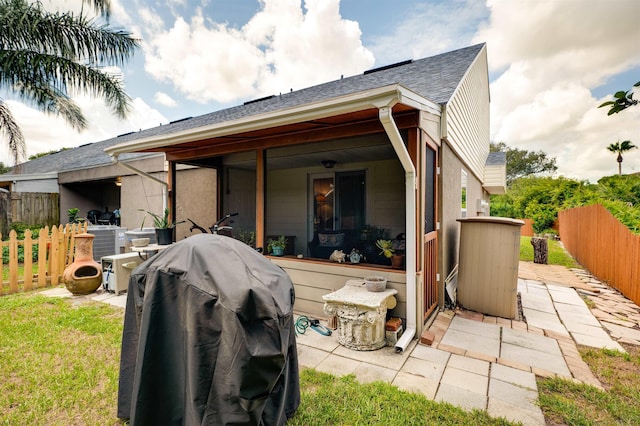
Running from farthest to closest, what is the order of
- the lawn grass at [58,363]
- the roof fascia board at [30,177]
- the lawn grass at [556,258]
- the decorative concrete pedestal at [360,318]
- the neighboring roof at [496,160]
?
1. the neighboring roof at [496,160]
2. the roof fascia board at [30,177]
3. the lawn grass at [556,258]
4. the decorative concrete pedestal at [360,318]
5. the lawn grass at [58,363]

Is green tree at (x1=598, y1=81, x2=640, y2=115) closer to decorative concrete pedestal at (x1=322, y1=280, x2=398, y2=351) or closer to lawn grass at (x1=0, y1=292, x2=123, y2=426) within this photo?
decorative concrete pedestal at (x1=322, y1=280, x2=398, y2=351)

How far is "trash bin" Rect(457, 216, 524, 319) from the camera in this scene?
3811mm

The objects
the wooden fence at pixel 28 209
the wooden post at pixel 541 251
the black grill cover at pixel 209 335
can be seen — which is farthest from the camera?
the wooden fence at pixel 28 209

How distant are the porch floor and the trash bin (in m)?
0.19

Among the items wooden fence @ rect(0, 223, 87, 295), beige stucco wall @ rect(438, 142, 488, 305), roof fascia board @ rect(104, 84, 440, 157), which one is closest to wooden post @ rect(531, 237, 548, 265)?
beige stucco wall @ rect(438, 142, 488, 305)

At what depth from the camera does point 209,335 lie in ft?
4.34

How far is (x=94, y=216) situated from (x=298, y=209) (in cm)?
870

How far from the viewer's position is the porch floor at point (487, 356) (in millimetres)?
2219

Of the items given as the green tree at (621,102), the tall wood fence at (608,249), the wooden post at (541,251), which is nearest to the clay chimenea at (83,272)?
the green tree at (621,102)

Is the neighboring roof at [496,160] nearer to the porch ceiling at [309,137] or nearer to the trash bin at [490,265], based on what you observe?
the porch ceiling at [309,137]

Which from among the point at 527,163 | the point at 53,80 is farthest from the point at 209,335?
the point at 527,163

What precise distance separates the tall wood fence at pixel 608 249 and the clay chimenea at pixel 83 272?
840 centimetres

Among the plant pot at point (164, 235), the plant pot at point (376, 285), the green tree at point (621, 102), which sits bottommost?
the plant pot at point (376, 285)

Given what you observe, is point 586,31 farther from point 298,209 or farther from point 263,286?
point 263,286
